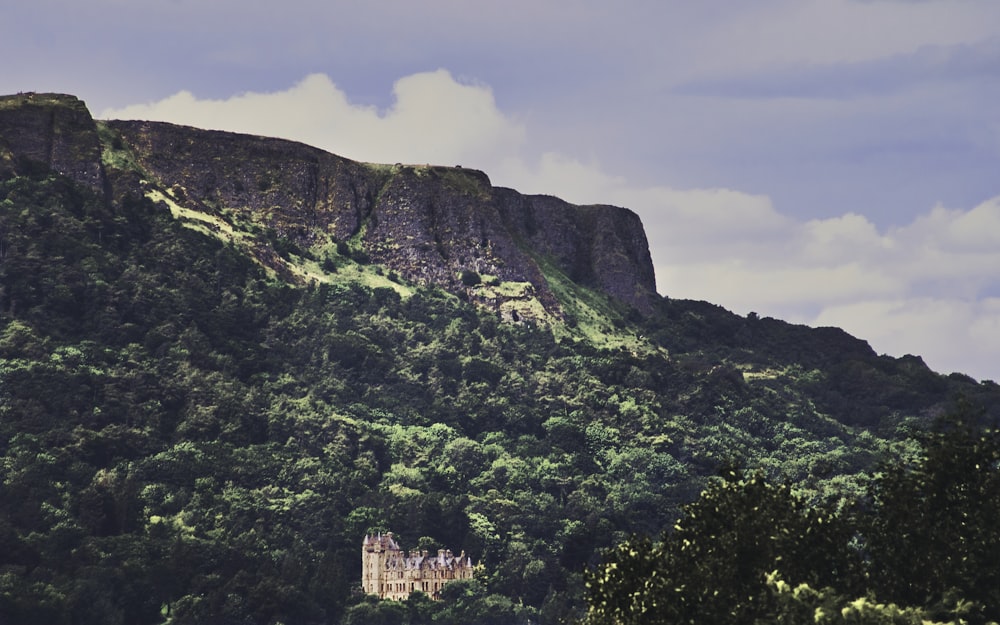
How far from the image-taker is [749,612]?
3489 inches

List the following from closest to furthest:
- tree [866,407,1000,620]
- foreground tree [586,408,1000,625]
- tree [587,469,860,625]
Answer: foreground tree [586,408,1000,625]
tree [866,407,1000,620]
tree [587,469,860,625]

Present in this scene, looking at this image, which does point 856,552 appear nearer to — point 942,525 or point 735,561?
point 942,525

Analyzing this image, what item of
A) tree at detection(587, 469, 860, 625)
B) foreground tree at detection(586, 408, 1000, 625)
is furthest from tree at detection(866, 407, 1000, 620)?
Result: tree at detection(587, 469, 860, 625)

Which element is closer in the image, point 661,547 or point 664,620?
point 664,620

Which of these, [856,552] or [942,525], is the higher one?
[942,525]

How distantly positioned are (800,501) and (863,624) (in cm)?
1742

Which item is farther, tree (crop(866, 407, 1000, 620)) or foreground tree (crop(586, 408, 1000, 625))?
tree (crop(866, 407, 1000, 620))

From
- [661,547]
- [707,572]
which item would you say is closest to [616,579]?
[661,547]

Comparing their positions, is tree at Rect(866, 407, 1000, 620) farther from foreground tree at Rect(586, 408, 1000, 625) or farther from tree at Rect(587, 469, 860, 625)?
tree at Rect(587, 469, 860, 625)

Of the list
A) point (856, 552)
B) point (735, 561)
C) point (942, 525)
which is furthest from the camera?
point (856, 552)

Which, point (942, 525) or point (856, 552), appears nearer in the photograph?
point (942, 525)

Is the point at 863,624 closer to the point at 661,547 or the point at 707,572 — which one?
the point at 707,572

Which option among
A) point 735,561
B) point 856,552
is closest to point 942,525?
point 856,552

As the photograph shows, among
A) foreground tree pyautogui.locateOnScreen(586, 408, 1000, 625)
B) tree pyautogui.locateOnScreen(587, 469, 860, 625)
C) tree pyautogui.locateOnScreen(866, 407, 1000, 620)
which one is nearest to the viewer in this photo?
foreground tree pyautogui.locateOnScreen(586, 408, 1000, 625)
